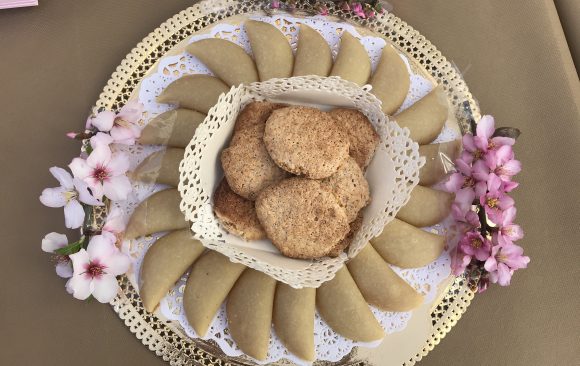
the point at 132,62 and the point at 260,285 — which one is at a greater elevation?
the point at 132,62

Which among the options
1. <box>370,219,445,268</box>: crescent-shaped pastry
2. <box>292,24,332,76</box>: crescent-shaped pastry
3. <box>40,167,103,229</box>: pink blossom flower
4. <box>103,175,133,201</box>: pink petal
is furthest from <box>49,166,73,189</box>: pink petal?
<box>370,219,445,268</box>: crescent-shaped pastry

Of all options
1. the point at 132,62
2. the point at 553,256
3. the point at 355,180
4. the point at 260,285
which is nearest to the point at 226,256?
the point at 260,285

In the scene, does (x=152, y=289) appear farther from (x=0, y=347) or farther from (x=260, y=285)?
(x=0, y=347)

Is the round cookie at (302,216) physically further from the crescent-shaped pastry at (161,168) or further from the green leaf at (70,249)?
the green leaf at (70,249)

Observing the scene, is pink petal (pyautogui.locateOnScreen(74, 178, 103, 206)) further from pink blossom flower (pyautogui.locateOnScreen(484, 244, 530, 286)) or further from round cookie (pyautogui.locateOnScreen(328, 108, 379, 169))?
pink blossom flower (pyautogui.locateOnScreen(484, 244, 530, 286))

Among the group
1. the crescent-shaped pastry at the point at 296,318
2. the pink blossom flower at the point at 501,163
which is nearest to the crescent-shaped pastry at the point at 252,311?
the crescent-shaped pastry at the point at 296,318
